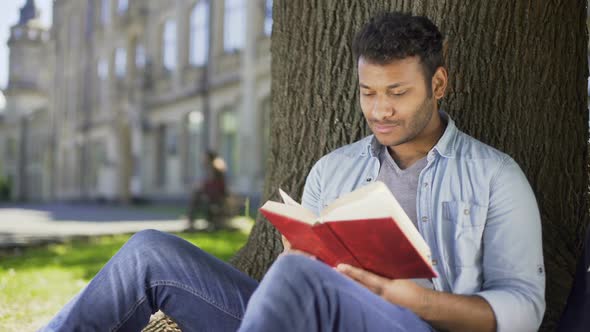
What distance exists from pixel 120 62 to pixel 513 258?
33.6 meters

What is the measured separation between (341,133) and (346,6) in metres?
0.65

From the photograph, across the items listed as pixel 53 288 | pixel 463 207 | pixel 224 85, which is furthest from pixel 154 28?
pixel 463 207

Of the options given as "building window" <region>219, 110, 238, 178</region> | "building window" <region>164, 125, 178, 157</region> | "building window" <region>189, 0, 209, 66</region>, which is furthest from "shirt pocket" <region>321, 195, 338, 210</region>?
"building window" <region>164, 125, 178, 157</region>

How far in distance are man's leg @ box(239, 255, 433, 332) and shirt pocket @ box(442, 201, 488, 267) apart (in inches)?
15.6

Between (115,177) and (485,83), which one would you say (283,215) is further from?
(115,177)

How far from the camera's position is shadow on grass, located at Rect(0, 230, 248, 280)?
8438mm

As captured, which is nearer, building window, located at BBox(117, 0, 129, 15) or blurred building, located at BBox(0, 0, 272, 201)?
blurred building, located at BBox(0, 0, 272, 201)

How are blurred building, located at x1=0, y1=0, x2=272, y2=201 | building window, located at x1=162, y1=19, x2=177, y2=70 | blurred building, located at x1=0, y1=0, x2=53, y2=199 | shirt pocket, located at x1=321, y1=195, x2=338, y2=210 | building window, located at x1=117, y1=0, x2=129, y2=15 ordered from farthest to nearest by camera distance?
blurred building, located at x1=0, y1=0, x2=53, y2=199 < building window, located at x1=117, y1=0, x2=129, y2=15 < building window, located at x1=162, y1=19, x2=177, y2=70 < blurred building, located at x1=0, y1=0, x2=272, y2=201 < shirt pocket, located at x1=321, y1=195, x2=338, y2=210

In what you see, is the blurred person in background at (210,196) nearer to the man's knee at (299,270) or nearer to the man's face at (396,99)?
the man's face at (396,99)

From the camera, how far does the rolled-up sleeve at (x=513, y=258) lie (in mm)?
2438

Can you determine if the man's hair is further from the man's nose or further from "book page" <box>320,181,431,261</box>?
"book page" <box>320,181,431,261</box>

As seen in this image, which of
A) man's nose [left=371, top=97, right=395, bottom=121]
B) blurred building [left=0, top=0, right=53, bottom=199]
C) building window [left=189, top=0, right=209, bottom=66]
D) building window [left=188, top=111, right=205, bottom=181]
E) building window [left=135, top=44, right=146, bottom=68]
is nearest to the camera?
Answer: man's nose [left=371, top=97, right=395, bottom=121]

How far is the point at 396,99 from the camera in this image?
277 cm

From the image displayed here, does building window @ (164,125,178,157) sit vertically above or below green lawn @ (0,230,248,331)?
below
